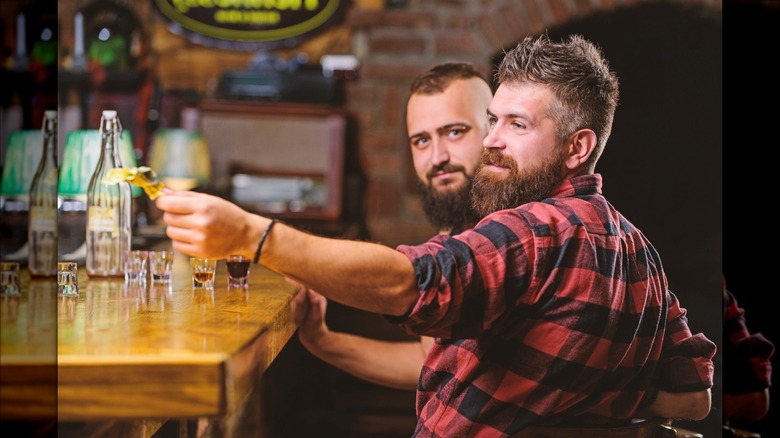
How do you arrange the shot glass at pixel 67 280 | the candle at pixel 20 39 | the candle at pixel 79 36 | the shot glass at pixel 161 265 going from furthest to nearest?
the candle at pixel 79 36 → the candle at pixel 20 39 → the shot glass at pixel 161 265 → the shot glass at pixel 67 280

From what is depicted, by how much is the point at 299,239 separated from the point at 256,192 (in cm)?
103

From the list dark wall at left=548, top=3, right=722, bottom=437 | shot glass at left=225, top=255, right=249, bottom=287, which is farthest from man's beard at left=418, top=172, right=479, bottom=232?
shot glass at left=225, top=255, right=249, bottom=287

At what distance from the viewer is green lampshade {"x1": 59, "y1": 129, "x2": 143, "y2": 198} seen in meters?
1.82

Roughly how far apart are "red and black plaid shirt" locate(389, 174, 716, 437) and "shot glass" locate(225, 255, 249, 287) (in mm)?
386

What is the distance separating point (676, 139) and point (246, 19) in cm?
124

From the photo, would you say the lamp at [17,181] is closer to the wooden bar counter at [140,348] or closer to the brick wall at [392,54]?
the wooden bar counter at [140,348]

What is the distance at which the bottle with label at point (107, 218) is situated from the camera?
1.67 m

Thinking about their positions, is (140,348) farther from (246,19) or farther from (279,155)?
(246,19)

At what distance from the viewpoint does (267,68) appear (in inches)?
96.7

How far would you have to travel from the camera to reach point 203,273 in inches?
60.7

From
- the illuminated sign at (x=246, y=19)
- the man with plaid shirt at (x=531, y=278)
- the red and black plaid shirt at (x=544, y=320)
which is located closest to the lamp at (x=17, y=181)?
the illuminated sign at (x=246, y=19)

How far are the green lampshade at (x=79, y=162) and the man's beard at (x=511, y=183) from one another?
803 mm
